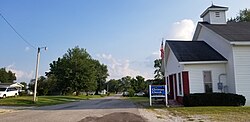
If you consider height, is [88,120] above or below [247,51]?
below

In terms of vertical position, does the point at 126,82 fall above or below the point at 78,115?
above

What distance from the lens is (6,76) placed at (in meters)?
107

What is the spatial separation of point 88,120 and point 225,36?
1401 cm

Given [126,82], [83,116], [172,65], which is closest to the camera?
[83,116]

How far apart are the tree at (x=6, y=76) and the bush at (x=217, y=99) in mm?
94084

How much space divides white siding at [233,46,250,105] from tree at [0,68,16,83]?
9515cm

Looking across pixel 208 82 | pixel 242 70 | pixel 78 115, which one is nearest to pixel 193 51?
pixel 208 82

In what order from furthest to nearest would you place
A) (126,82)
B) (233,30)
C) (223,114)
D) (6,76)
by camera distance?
(126,82), (6,76), (233,30), (223,114)

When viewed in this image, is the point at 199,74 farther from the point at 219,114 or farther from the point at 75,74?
the point at 75,74

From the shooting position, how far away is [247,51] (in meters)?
22.3

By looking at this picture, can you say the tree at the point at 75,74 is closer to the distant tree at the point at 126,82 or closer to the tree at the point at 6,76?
the tree at the point at 6,76

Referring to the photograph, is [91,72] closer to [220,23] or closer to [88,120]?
[220,23]

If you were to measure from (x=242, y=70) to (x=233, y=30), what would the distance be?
4941 millimetres

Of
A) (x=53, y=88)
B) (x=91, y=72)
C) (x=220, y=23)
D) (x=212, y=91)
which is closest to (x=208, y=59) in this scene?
(x=212, y=91)
